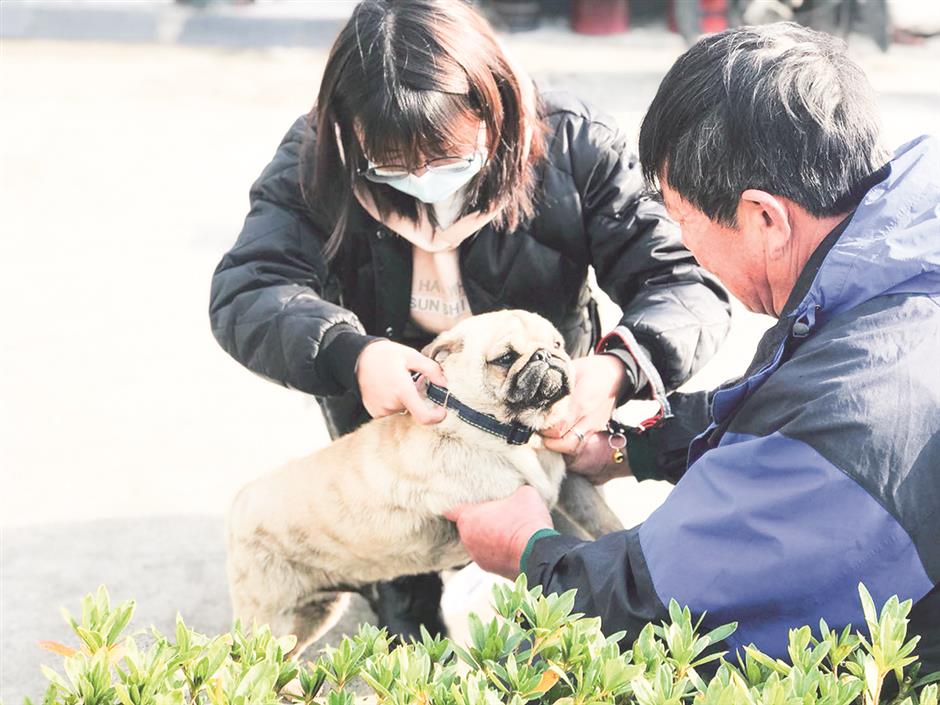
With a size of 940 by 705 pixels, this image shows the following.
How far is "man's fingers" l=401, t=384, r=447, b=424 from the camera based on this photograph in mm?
3113

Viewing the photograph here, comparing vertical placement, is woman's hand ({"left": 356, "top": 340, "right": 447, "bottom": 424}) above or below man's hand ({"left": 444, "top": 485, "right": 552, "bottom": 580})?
above

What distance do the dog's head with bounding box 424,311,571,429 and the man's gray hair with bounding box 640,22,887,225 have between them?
87cm

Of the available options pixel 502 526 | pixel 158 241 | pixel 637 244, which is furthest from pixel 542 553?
pixel 158 241

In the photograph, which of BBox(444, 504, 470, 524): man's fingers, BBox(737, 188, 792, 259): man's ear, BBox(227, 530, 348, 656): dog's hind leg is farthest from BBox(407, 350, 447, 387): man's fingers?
BBox(737, 188, 792, 259): man's ear

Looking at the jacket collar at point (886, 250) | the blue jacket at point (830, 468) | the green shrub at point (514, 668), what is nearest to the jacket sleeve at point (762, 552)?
the blue jacket at point (830, 468)

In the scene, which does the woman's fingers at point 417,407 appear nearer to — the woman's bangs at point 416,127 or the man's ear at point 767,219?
the woman's bangs at point 416,127

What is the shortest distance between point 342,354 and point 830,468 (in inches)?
63.2

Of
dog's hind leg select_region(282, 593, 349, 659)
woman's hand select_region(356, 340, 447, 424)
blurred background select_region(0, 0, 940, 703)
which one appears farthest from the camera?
blurred background select_region(0, 0, 940, 703)

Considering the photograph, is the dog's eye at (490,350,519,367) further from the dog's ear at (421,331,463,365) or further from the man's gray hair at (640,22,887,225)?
the man's gray hair at (640,22,887,225)

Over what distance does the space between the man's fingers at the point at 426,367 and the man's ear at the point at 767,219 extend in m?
1.12

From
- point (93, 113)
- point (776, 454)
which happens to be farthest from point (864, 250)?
point (93, 113)

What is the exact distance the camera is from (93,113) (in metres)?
9.05

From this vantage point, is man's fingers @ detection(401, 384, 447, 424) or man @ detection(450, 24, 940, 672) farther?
man's fingers @ detection(401, 384, 447, 424)

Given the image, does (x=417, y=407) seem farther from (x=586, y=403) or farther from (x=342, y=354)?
(x=586, y=403)
